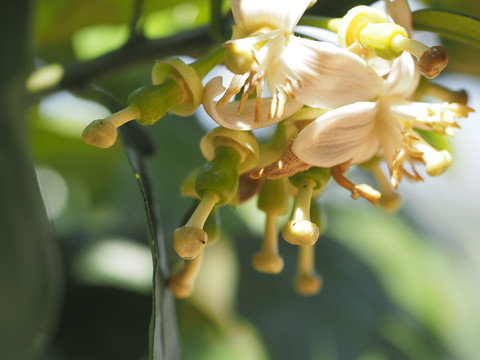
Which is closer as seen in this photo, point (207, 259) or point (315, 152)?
point (315, 152)

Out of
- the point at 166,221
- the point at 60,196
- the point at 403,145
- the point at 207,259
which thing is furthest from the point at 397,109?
the point at 60,196

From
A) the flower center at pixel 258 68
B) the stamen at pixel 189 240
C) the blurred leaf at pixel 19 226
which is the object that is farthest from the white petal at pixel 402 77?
the blurred leaf at pixel 19 226

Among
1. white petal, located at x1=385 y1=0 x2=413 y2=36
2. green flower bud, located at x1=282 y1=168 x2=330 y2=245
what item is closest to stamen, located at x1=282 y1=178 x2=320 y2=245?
green flower bud, located at x1=282 y1=168 x2=330 y2=245

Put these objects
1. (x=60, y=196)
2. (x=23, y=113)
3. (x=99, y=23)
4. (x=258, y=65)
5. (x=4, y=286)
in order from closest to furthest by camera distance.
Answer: (x=258, y=65) < (x=4, y=286) < (x=23, y=113) < (x=99, y=23) < (x=60, y=196)

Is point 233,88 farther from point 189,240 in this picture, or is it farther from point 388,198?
point 388,198

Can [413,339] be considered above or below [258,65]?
below

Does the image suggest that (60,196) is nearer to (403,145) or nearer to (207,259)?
(207,259)

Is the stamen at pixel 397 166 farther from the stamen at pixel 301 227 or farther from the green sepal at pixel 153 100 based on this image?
the green sepal at pixel 153 100
